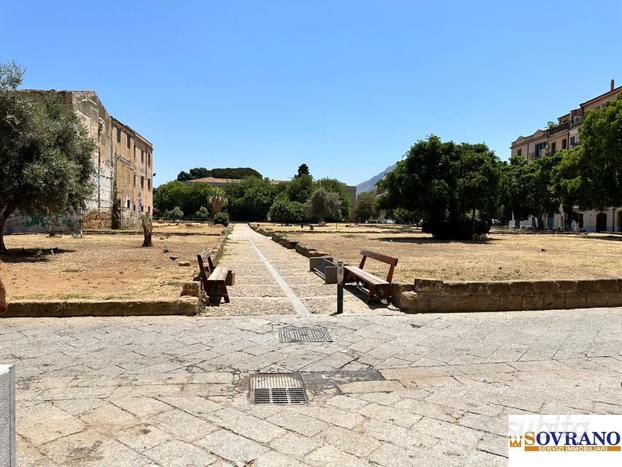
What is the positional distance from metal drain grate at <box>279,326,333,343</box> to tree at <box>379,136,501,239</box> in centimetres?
2206

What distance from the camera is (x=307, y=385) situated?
4281 mm

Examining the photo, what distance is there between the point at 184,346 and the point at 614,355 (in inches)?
190

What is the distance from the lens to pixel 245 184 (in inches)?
3740

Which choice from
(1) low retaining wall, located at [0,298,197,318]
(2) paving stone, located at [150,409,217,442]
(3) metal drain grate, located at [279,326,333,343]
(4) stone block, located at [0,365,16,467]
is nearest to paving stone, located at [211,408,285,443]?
(2) paving stone, located at [150,409,217,442]

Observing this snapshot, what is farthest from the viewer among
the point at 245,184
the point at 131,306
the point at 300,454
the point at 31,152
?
the point at 245,184

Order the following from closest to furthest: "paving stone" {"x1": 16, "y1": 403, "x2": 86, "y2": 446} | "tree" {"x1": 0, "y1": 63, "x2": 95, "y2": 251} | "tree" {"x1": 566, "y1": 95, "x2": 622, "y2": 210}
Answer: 1. "paving stone" {"x1": 16, "y1": 403, "x2": 86, "y2": 446}
2. "tree" {"x1": 0, "y1": 63, "x2": 95, "y2": 251}
3. "tree" {"x1": 566, "y1": 95, "x2": 622, "y2": 210}

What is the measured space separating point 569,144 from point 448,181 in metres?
44.2

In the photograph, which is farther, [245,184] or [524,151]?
[245,184]

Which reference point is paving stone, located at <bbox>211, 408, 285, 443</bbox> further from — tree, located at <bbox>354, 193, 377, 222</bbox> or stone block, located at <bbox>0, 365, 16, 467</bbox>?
tree, located at <bbox>354, 193, 377, 222</bbox>

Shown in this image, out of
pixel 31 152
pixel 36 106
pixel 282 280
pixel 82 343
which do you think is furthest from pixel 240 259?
pixel 82 343

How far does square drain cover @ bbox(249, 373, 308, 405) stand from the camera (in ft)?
12.8

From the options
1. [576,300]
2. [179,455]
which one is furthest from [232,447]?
[576,300]

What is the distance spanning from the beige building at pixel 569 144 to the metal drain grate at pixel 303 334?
50.7m

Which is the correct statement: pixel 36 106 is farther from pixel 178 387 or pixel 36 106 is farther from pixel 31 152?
pixel 178 387
